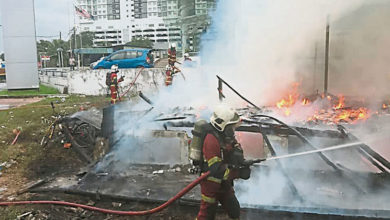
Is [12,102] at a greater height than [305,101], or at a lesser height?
lesser

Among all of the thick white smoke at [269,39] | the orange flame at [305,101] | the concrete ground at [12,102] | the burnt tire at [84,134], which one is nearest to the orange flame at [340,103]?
the orange flame at [305,101]

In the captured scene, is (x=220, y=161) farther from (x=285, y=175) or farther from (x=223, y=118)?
(x=285, y=175)

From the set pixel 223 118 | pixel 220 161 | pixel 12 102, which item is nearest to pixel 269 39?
pixel 223 118

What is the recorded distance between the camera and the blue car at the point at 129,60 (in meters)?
16.1

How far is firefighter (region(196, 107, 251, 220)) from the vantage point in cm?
285

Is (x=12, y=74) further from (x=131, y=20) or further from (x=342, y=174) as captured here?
(x=131, y=20)

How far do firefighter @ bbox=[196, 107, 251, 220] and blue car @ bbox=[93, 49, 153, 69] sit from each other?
13580 millimetres

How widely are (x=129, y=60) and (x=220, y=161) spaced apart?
14058 millimetres

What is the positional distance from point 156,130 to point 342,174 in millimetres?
3088

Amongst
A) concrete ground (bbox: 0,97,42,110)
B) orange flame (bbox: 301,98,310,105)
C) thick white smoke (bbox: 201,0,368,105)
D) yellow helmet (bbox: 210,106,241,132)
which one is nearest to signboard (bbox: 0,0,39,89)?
concrete ground (bbox: 0,97,42,110)

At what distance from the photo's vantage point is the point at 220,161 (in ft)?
9.32

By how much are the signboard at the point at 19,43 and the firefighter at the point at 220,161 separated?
16.3 metres

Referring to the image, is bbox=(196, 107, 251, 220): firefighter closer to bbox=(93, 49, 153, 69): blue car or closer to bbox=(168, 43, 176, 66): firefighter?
bbox=(168, 43, 176, 66): firefighter

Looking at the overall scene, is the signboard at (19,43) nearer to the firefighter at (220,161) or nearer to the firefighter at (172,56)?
the firefighter at (172,56)
